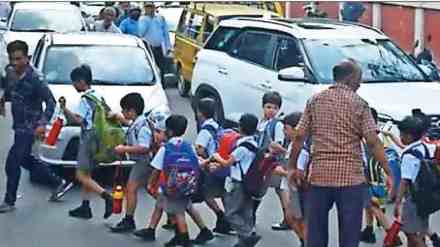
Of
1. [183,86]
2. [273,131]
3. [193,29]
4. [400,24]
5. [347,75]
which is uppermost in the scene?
[347,75]

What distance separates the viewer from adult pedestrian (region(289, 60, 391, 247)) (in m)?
8.32

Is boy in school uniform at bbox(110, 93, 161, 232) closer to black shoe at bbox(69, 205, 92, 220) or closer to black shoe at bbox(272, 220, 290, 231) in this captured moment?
black shoe at bbox(69, 205, 92, 220)

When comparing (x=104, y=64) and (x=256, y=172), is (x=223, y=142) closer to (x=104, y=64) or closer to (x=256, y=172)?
(x=256, y=172)

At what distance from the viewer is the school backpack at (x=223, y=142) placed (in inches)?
393

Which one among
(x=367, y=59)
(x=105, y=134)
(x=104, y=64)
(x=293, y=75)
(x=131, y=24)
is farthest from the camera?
(x=131, y=24)

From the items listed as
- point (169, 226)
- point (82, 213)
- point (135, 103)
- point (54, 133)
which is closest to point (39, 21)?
point (54, 133)

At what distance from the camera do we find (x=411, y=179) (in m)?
9.05

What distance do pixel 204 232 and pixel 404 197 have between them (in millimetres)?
2168

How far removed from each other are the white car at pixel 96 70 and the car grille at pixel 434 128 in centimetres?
301

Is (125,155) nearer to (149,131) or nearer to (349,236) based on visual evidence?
(149,131)

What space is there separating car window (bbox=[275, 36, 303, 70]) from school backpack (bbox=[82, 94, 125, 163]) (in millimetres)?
3491

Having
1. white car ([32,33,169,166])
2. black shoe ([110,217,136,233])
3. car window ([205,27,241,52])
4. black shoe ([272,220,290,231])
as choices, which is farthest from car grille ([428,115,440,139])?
car window ([205,27,241,52])

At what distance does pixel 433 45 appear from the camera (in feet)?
87.0

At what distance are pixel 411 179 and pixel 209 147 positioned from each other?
79.8 inches
